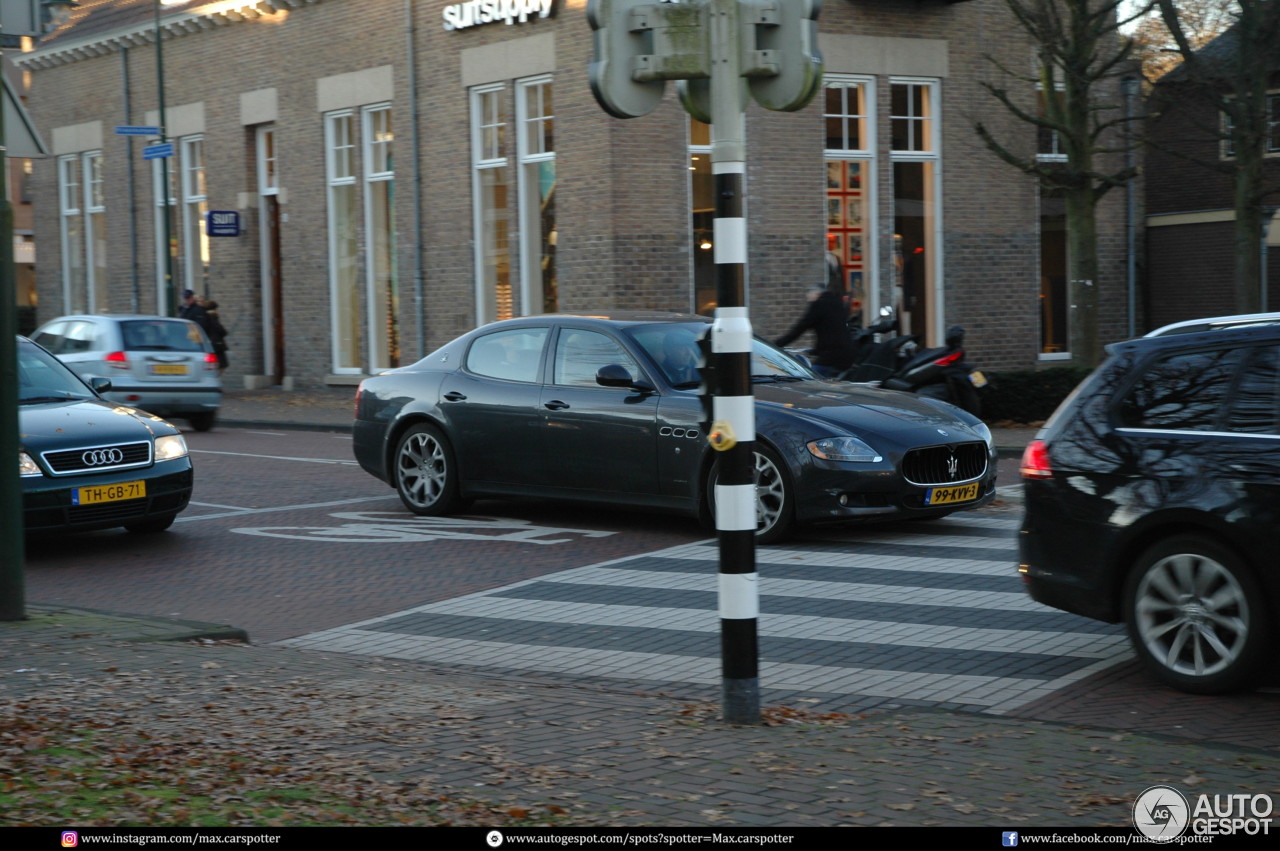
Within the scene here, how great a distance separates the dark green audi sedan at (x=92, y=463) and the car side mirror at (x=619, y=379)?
126 inches

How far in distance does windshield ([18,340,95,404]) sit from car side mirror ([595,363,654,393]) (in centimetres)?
405

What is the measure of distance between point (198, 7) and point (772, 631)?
26645 mm

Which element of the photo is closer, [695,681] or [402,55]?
[695,681]

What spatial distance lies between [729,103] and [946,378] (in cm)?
1094

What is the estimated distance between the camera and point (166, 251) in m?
30.3

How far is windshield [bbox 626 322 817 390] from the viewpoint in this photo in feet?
37.2

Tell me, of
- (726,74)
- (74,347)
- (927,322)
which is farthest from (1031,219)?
(726,74)

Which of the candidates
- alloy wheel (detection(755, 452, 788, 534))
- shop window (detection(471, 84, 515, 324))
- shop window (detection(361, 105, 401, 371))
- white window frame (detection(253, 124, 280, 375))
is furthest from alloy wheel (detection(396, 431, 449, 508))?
white window frame (detection(253, 124, 280, 375))

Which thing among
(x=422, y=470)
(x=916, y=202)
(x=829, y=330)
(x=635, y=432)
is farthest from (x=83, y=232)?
(x=635, y=432)

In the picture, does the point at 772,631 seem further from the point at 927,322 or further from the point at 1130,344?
the point at 927,322

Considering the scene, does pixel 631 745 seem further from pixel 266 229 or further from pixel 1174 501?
pixel 266 229

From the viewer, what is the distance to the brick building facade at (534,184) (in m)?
23.3

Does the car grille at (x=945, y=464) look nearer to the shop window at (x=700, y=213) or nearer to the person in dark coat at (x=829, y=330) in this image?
the person in dark coat at (x=829, y=330)

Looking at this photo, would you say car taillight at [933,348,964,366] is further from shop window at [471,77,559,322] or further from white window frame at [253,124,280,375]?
white window frame at [253,124,280,375]
